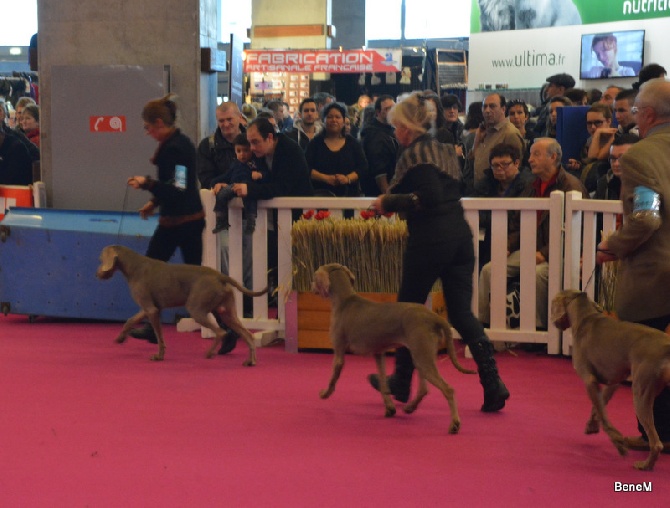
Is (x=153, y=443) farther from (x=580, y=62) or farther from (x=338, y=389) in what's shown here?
(x=580, y=62)

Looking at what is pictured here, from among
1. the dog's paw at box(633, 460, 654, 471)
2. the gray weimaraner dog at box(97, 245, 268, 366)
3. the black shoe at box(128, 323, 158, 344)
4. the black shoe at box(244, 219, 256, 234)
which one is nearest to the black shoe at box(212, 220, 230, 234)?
the black shoe at box(244, 219, 256, 234)

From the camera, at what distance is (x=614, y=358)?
4.20 m

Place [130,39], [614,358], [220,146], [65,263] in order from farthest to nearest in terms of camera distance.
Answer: [130,39] < [220,146] < [65,263] < [614,358]

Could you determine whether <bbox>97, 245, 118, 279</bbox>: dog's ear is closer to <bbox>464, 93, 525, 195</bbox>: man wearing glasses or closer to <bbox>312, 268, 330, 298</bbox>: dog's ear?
<bbox>312, 268, 330, 298</bbox>: dog's ear

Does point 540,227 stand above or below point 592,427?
above

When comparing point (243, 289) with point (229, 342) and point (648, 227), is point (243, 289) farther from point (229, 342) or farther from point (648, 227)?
point (648, 227)

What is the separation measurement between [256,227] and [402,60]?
15427 mm

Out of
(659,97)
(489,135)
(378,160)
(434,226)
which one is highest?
(659,97)

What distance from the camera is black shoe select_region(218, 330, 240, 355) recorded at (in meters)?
6.73

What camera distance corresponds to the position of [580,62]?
68.2 ft

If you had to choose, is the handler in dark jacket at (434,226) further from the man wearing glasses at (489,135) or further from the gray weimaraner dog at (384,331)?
the man wearing glasses at (489,135)

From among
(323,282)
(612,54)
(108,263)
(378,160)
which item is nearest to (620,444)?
(323,282)

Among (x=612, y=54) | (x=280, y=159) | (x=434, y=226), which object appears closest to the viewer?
(x=434, y=226)

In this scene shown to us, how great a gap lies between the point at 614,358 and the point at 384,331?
3.79 ft
